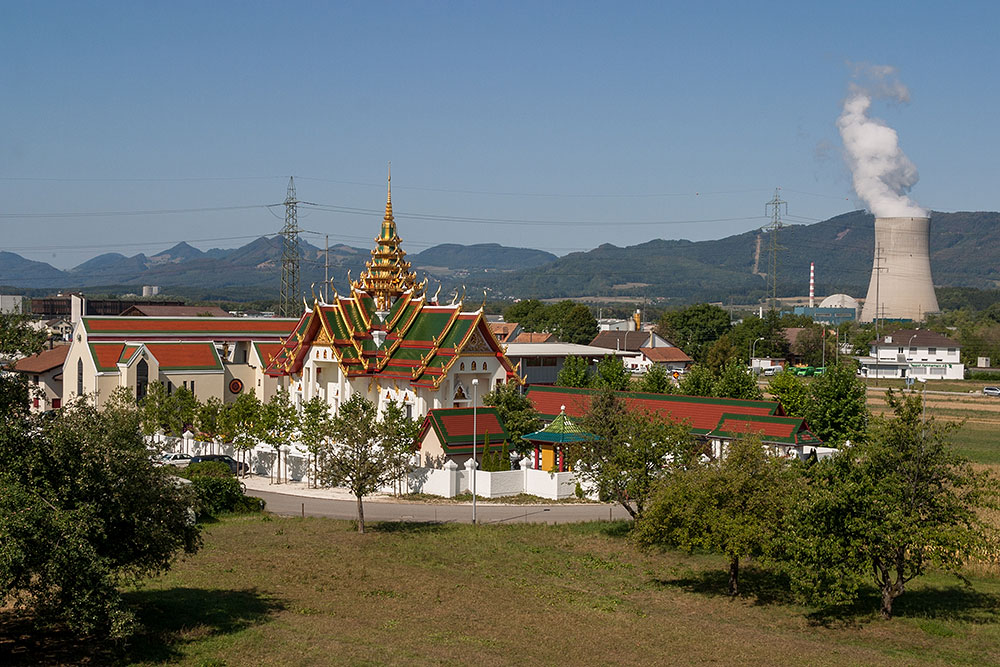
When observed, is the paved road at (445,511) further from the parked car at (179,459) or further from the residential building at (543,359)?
the residential building at (543,359)

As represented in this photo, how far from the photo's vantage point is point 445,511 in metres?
41.8

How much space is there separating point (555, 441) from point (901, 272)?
445 feet

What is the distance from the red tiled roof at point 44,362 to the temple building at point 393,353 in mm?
20632

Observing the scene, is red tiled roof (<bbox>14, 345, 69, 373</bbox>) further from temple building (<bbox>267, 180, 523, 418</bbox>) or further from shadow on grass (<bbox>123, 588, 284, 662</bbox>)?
shadow on grass (<bbox>123, 588, 284, 662</bbox>)

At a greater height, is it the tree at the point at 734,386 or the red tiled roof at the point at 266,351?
the red tiled roof at the point at 266,351

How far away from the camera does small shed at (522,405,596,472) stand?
1810 inches

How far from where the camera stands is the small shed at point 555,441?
46.0m

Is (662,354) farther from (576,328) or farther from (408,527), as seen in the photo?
(408,527)

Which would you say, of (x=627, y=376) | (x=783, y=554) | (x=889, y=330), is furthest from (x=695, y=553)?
(x=889, y=330)

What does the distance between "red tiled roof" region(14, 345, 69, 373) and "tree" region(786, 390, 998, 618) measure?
59.8 metres

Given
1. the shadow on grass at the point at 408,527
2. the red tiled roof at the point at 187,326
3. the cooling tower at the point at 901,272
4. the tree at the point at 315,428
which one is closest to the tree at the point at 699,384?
the tree at the point at 315,428

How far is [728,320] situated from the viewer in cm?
13375

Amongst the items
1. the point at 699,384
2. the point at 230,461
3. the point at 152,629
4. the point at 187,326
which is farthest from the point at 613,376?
the point at 152,629

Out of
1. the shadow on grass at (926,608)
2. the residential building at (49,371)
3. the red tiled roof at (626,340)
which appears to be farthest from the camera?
the red tiled roof at (626,340)
